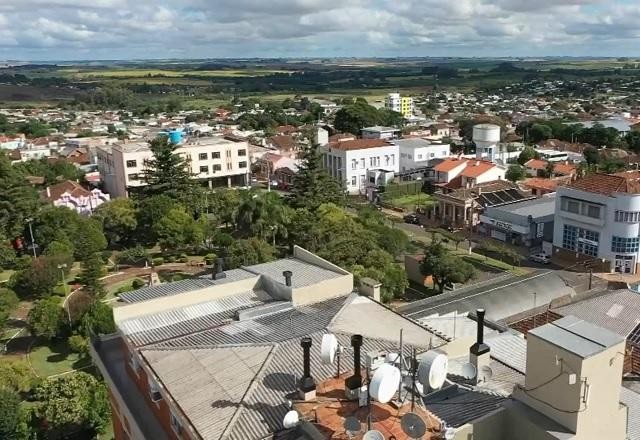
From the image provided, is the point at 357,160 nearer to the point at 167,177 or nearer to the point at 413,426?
the point at 167,177

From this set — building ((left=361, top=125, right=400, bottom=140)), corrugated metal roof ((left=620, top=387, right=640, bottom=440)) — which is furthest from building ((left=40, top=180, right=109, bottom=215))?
corrugated metal roof ((left=620, top=387, right=640, bottom=440))

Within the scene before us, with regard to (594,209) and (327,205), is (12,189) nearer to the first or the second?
(327,205)

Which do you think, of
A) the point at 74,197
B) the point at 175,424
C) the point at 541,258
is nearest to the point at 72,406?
the point at 175,424

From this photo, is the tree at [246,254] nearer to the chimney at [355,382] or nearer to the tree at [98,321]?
the tree at [98,321]

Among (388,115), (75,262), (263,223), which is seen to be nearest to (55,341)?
(75,262)

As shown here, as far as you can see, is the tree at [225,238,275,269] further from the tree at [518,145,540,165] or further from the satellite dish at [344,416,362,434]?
the tree at [518,145,540,165]
